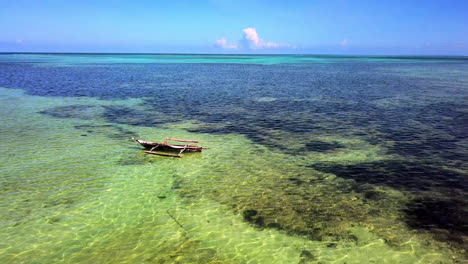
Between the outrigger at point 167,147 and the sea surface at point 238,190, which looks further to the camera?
the outrigger at point 167,147

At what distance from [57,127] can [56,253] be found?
20.1 meters

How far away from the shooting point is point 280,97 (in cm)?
4906

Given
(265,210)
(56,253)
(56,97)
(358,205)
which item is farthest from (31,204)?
(56,97)

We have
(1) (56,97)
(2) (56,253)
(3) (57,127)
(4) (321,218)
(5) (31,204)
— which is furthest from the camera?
(1) (56,97)

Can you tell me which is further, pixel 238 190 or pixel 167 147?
pixel 167 147

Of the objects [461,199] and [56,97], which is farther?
[56,97]

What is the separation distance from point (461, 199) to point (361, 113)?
21.4 m

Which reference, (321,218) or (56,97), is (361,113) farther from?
(56,97)

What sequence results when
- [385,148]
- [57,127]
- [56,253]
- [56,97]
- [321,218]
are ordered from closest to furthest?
1. [56,253]
2. [321,218]
3. [385,148]
4. [57,127]
5. [56,97]

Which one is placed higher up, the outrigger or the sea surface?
the outrigger

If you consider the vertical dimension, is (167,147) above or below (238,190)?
above

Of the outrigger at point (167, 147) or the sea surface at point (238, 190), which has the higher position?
the outrigger at point (167, 147)

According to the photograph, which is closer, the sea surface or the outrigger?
the sea surface

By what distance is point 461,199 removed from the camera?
613 inches
